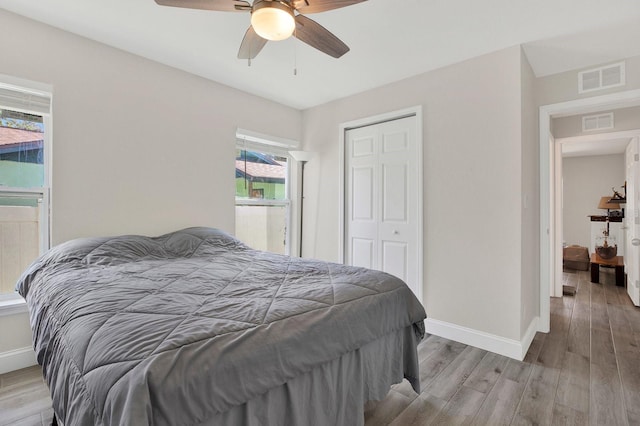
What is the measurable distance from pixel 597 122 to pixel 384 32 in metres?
3.08

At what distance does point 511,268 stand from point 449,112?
149cm

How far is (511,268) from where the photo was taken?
8.61 ft

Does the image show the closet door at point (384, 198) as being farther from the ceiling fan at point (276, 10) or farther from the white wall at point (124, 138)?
the ceiling fan at point (276, 10)

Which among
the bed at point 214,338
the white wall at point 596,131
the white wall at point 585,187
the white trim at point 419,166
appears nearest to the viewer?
the bed at point 214,338

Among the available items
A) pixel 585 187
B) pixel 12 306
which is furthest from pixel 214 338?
pixel 585 187

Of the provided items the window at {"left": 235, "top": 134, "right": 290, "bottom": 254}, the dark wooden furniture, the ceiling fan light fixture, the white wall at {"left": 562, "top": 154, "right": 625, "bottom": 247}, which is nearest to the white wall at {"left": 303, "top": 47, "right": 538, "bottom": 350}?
the window at {"left": 235, "top": 134, "right": 290, "bottom": 254}

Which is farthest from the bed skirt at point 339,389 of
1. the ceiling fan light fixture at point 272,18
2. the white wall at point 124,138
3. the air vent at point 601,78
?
the air vent at point 601,78

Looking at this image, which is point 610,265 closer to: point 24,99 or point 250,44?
point 250,44

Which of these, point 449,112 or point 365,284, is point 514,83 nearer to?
point 449,112

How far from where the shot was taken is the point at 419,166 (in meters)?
3.17

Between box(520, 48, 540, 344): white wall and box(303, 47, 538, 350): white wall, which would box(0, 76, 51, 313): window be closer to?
box(303, 47, 538, 350): white wall

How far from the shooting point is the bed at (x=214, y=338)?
922 mm

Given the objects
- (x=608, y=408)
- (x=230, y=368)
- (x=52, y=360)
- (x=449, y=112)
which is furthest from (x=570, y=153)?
(x=52, y=360)

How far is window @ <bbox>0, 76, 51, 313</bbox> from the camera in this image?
2.34 meters
